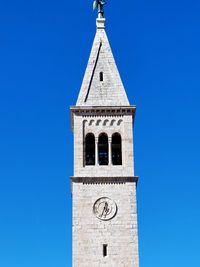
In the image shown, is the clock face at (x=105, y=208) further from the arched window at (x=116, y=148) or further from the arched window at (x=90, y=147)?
the arched window at (x=90, y=147)

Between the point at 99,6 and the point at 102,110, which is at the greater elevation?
the point at 99,6

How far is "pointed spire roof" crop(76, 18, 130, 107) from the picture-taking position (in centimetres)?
4775

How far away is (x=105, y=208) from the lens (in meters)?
45.1

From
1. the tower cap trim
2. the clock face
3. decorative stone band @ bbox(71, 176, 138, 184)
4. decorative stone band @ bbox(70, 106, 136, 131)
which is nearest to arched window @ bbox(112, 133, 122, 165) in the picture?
decorative stone band @ bbox(70, 106, 136, 131)

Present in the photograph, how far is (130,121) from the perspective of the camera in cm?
4734

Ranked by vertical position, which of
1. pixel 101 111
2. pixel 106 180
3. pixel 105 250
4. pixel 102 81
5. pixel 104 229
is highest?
pixel 102 81

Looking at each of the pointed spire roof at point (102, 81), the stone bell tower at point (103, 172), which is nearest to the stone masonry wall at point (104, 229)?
the stone bell tower at point (103, 172)

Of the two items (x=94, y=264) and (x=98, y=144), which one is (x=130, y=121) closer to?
(x=98, y=144)

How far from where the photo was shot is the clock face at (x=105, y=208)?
147 feet

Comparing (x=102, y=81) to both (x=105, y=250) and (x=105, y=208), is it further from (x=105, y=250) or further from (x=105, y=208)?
(x=105, y=250)

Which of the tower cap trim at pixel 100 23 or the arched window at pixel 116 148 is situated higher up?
the tower cap trim at pixel 100 23

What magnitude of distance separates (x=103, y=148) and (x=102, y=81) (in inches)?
172

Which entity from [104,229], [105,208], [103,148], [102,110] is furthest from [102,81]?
[104,229]

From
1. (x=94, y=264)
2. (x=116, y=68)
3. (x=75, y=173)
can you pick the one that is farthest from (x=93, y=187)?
(x=116, y=68)
